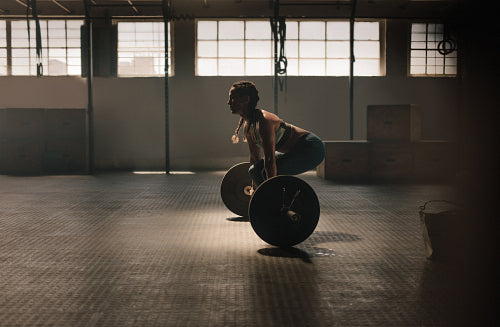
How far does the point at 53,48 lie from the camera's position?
11.6 metres

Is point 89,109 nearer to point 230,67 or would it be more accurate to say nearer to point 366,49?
point 230,67

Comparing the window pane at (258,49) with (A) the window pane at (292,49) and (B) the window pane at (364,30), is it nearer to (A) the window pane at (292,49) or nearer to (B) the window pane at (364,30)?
(A) the window pane at (292,49)

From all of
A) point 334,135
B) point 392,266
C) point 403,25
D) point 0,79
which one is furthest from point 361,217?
point 0,79

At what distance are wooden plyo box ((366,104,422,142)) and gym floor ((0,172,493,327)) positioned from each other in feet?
A: 11.8

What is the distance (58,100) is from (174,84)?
251 cm

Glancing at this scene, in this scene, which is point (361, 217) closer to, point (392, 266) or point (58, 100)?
point (392, 266)

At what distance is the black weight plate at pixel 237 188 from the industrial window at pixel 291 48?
281 inches

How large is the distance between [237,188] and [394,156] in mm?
4943

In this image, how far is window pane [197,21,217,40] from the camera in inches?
454

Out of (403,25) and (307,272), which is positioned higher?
(403,25)

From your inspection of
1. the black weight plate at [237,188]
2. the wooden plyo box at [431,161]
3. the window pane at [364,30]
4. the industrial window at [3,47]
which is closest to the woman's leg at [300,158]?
the black weight plate at [237,188]

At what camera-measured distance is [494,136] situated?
1916 mm

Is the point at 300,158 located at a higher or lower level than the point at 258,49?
lower

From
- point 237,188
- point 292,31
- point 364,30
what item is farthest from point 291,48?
point 237,188
